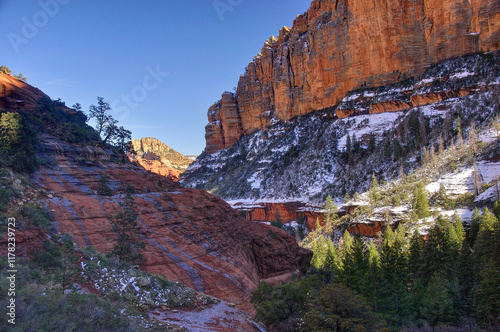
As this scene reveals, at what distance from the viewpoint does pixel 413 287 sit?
2602 cm

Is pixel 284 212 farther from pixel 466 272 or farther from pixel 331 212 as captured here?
pixel 466 272

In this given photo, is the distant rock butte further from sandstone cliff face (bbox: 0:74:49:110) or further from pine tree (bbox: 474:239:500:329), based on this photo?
pine tree (bbox: 474:239:500:329)

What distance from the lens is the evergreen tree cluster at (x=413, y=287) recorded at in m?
12.5

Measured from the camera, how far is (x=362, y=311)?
1103 centimetres

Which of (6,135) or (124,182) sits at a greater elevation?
(6,135)

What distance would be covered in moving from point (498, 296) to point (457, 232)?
59.9 ft

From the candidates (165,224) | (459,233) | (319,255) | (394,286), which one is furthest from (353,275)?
(459,233)

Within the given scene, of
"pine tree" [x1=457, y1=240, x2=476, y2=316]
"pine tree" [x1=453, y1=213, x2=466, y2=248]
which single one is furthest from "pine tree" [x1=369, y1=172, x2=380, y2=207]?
"pine tree" [x1=457, y1=240, x2=476, y2=316]

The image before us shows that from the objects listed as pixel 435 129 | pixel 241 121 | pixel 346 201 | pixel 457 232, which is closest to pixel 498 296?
pixel 457 232

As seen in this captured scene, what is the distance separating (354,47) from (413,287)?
70.0 meters

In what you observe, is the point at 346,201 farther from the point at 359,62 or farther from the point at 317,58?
the point at 317,58

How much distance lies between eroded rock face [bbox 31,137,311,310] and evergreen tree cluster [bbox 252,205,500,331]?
3028mm

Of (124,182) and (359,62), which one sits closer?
(124,182)

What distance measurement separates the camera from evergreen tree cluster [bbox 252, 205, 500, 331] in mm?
12539
